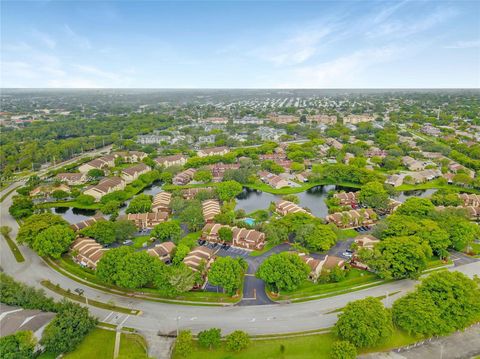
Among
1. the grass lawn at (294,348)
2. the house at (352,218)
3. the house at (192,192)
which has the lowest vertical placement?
the house at (192,192)

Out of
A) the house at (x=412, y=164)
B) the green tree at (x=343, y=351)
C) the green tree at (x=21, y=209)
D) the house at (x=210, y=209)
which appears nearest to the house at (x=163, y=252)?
the house at (x=210, y=209)

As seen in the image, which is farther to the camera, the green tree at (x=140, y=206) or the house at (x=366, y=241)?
the green tree at (x=140, y=206)

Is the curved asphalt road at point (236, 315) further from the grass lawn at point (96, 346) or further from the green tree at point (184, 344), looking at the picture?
the green tree at point (184, 344)

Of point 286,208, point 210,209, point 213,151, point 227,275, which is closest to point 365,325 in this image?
point 227,275

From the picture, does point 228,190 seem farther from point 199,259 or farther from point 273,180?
point 199,259

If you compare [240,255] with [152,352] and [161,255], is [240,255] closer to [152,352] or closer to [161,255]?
[161,255]

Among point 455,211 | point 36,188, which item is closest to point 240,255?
point 455,211

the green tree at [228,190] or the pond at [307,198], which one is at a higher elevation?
the green tree at [228,190]
